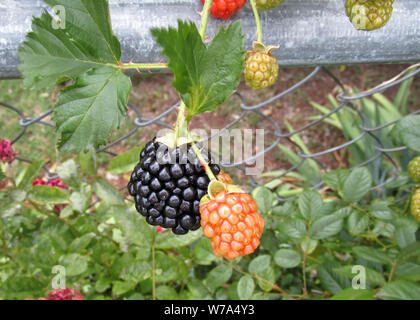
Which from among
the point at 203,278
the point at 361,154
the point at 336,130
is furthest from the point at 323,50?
the point at 336,130

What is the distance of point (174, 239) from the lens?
Result: 2.60ft

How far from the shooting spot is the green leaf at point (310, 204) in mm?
792

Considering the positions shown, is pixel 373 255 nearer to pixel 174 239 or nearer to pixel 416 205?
pixel 416 205

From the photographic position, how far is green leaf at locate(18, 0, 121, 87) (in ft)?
1.62

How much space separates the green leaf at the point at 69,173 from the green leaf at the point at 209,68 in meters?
0.50

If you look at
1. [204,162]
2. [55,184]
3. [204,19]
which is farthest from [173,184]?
[55,184]

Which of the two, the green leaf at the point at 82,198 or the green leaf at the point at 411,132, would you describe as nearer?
the green leaf at the point at 411,132

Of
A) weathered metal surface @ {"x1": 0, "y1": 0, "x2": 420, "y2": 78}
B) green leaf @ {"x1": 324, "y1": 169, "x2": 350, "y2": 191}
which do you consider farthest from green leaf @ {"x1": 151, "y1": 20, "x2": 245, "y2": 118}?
green leaf @ {"x1": 324, "y1": 169, "x2": 350, "y2": 191}

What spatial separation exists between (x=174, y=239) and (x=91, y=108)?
377 mm

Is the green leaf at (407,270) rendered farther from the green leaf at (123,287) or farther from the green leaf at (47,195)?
the green leaf at (47,195)

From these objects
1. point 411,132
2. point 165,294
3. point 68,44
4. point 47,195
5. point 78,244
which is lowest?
point 165,294

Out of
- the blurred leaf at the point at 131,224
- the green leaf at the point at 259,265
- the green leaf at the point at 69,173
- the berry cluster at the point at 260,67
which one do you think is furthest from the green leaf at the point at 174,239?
the berry cluster at the point at 260,67
